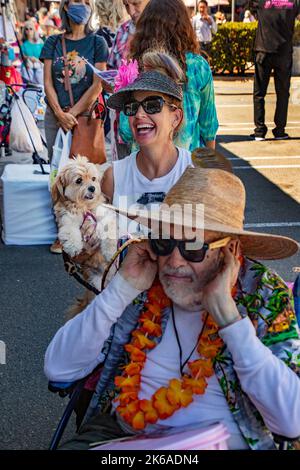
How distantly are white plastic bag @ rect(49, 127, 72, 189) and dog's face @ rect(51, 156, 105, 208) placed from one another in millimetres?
171

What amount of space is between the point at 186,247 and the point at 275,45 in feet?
25.6

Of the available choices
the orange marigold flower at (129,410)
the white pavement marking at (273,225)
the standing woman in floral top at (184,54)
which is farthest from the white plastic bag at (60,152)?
the orange marigold flower at (129,410)

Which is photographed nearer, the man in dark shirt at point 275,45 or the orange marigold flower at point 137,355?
the orange marigold flower at point 137,355

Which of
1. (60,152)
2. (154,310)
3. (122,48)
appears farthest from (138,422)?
(122,48)

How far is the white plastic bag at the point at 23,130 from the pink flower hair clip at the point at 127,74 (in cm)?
313

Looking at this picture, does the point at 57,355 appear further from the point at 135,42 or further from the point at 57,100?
the point at 57,100

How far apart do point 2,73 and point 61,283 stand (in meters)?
5.63

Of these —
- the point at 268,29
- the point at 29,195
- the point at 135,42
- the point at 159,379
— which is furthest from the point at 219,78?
the point at 159,379

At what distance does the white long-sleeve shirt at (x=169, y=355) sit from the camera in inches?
75.4

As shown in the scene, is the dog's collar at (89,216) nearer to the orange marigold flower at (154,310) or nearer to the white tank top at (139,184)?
the white tank top at (139,184)

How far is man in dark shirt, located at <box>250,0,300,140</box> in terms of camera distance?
9.20 meters

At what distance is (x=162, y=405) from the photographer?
2111mm

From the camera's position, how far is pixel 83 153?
4.61 metres

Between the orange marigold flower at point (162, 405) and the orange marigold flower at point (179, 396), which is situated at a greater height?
the orange marigold flower at point (179, 396)
